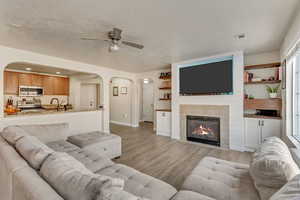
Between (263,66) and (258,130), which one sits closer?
(258,130)

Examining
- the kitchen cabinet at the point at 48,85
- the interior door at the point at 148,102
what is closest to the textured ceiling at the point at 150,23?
the kitchen cabinet at the point at 48,85

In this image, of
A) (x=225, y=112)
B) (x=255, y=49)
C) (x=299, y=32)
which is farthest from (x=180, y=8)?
(x=225, y=112)

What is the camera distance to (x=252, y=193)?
3.99 feet

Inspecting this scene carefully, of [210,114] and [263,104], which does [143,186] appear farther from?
[263,104]

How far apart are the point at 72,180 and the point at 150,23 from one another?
2.11 m

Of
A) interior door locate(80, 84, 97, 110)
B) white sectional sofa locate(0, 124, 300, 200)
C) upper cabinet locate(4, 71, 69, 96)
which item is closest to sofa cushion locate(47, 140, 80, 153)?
white sectional sofa locate(0, 124, 300, 200)

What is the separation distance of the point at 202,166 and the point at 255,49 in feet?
10.1

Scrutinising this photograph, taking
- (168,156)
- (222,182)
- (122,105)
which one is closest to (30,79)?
(122,105)

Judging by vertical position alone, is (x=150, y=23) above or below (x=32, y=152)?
above

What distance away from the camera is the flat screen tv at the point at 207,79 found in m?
3.54

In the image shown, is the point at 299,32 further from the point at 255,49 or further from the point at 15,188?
the point at 15,188

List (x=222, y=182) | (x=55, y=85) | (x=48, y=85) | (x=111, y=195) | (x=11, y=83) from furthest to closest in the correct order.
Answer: (x=55, y=85) → (x=48, y=85) → (x=11, y=83) → (x=222, y=182) → (x=111, y=195)

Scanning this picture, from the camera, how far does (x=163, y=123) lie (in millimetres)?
4910

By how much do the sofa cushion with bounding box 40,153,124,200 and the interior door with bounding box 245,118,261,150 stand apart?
3532 mm
